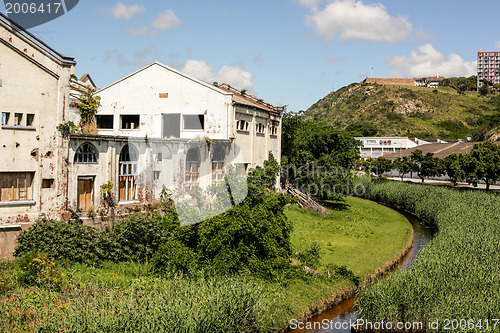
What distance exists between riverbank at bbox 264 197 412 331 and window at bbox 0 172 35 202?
11575 millimetres

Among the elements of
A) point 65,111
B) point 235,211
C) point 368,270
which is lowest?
point 368,270

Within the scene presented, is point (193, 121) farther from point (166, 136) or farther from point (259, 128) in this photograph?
point (259, 128)

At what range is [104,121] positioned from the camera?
34.2 meters

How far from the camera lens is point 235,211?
18234mm

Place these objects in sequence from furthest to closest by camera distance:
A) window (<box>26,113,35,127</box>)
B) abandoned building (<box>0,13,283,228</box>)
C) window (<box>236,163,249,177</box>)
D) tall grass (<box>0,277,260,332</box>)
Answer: window (<box>236,163,249,177</box>), window (<box>26,113,35,127</box>), abandoned building (<box>0,13,283,228</box>), tall grass (<box>0,277,260,332</box>)

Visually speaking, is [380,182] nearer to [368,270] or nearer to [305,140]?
[305,140]

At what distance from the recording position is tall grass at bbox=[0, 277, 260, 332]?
11.0m

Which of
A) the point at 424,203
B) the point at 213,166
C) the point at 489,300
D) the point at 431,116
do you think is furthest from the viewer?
the point at 431,116

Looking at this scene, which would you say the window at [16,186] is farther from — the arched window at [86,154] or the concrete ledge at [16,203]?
the arched window at [86,154]

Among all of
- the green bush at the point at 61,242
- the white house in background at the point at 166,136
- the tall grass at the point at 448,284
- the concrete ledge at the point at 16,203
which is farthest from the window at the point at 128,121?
the tall grass at the point at 448,284

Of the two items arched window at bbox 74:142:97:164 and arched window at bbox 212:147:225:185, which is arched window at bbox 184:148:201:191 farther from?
arched window at bbox 74:142:97:164

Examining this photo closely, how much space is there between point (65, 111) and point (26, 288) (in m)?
8.77

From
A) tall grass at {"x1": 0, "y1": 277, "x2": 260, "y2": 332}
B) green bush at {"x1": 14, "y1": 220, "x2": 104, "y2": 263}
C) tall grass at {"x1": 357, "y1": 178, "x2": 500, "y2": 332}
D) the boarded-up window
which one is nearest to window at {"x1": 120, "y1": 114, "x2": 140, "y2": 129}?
the boarded-up window

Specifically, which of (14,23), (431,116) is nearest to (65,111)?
(14,23)
